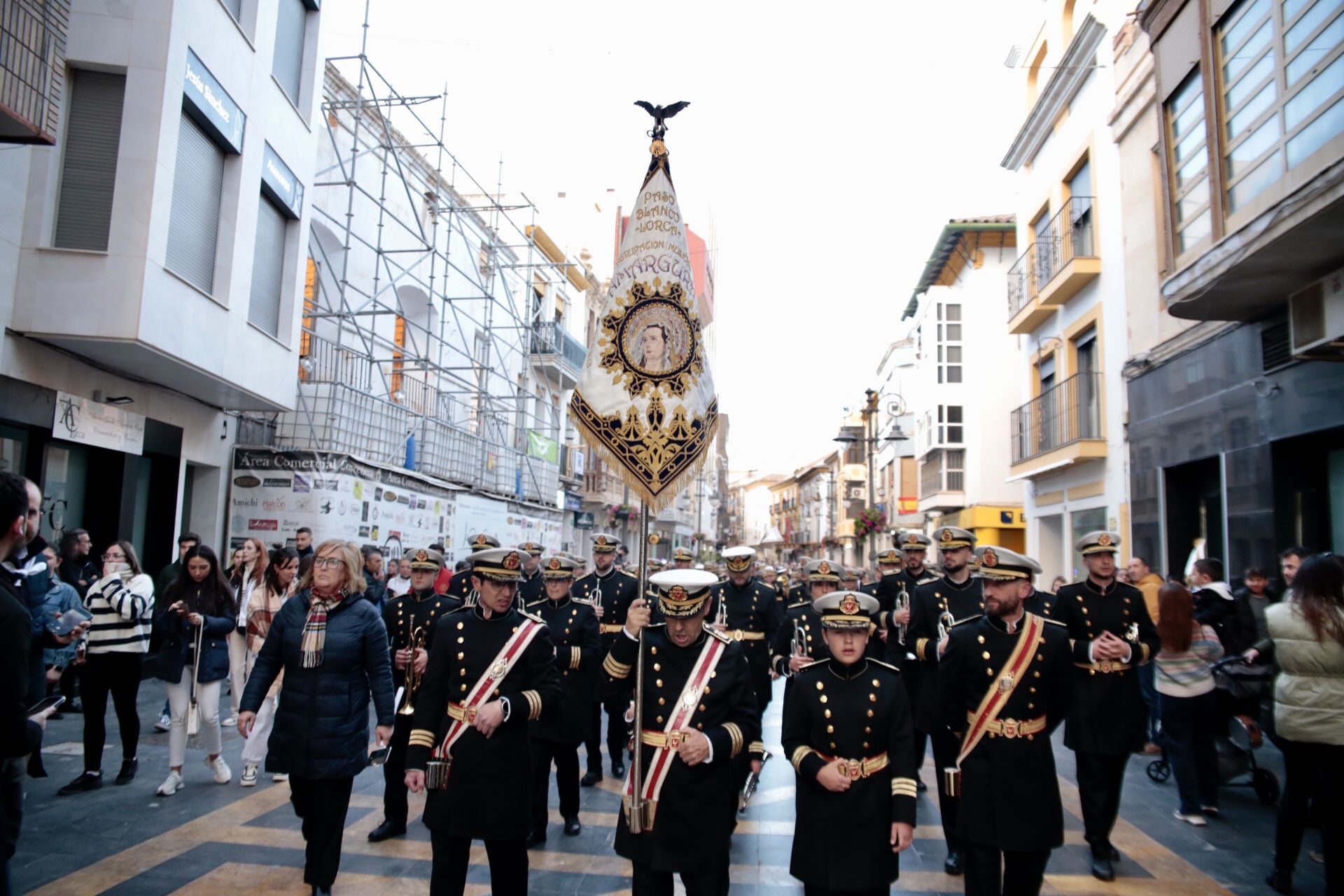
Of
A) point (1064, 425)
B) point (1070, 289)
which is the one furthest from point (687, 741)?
point (1070, 289)

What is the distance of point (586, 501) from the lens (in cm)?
3612

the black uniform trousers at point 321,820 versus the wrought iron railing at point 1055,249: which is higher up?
the wrought iron railing at point 1055,249

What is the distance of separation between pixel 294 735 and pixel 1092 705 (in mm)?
5001

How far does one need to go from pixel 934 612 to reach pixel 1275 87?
20.2 feet

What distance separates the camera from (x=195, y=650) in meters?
7.32

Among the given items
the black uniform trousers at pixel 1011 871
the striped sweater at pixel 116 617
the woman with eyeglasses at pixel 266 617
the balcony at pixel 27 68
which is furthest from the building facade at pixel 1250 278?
the balcony at pixel 27 68

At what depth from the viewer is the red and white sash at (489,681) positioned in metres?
4.55

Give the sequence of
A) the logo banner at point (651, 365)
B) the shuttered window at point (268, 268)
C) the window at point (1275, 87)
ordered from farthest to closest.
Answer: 1. the shuttered window at point (268, 268)
2. the window at point (1275, 87)
3. the logo banner at point (651, 365)

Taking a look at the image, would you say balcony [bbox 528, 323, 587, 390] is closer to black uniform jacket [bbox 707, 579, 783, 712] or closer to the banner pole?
black uniform jacket [bbox 707, 579, 783, 712]

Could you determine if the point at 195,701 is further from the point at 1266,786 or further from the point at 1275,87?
the point at 1275,87

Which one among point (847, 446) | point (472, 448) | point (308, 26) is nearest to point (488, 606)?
point (308, 26)

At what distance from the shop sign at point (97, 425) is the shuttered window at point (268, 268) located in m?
2.36

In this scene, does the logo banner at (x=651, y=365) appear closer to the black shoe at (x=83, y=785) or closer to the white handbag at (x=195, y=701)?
the white handbag at (x=195, y=701)

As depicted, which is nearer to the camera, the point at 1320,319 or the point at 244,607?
the point at 244,607
